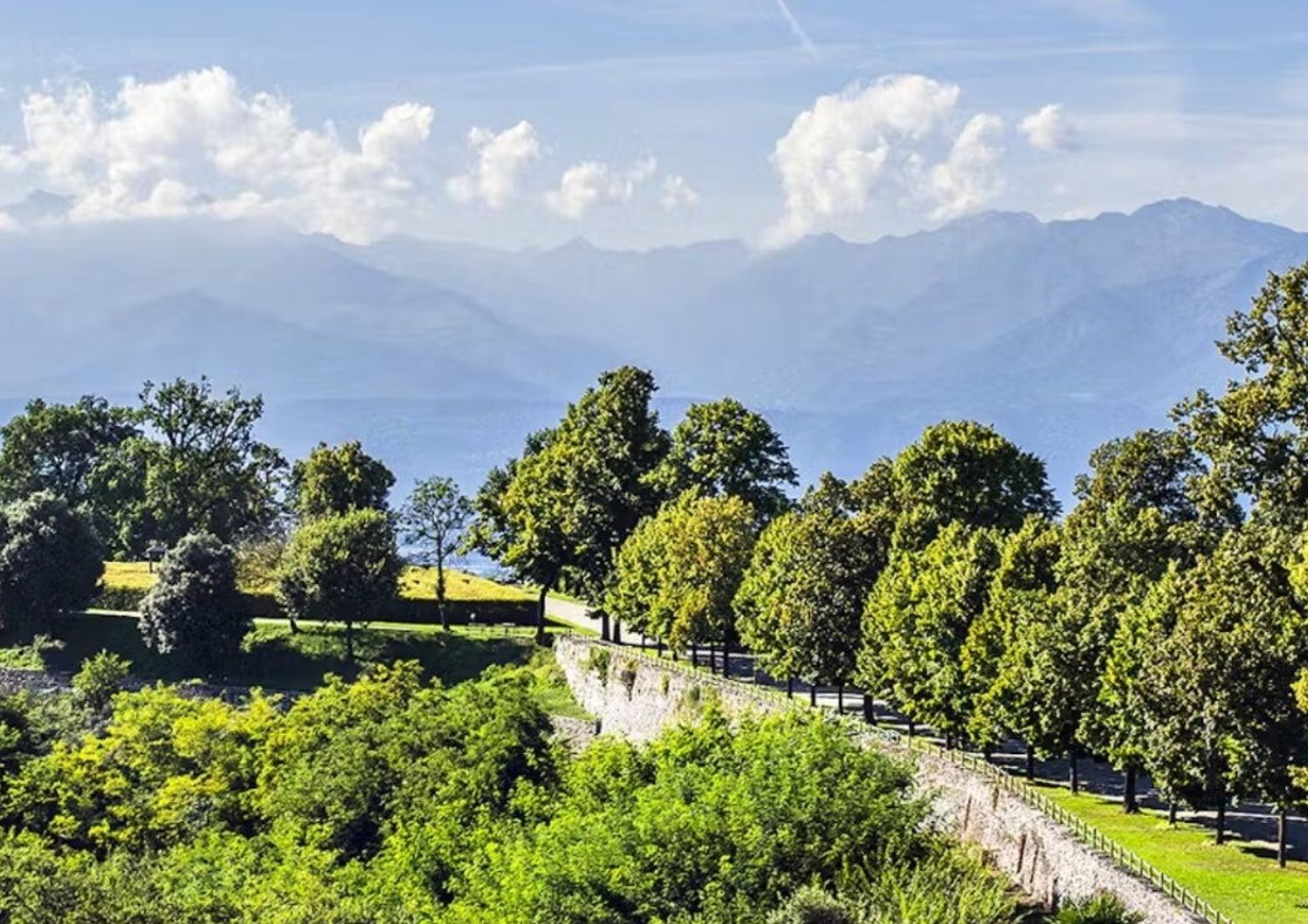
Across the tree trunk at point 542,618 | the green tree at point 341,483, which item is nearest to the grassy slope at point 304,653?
the tree trunk at point 542,618

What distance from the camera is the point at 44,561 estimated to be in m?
98.4

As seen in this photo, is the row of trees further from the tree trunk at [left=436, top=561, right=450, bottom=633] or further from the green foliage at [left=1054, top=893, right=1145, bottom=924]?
the green foliage at [left=1054, top=893, right=1145, bottom=924]

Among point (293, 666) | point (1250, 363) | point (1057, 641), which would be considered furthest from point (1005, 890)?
point (293, 666)

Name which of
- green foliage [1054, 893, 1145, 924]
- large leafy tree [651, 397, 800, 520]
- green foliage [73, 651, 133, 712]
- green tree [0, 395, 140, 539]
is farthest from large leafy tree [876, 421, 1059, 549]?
green tree [0, 395, 140, 539]

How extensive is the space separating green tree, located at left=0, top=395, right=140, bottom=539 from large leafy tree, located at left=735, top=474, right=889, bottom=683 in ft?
224

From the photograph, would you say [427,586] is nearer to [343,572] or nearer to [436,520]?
[436,520]

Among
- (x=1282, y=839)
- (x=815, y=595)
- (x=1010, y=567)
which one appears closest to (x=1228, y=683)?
(x=1282, y=839)

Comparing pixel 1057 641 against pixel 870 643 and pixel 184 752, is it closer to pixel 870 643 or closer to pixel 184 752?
pixel 870 643

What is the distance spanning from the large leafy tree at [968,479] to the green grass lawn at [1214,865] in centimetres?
2394

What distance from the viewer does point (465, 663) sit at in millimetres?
90438

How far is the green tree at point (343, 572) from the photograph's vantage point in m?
92.1

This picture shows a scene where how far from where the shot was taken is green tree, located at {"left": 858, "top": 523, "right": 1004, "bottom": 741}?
184 ft

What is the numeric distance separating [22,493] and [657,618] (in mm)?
65374

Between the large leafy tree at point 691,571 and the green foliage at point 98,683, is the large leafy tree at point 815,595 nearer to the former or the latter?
the large leafy tree at point 691,571
